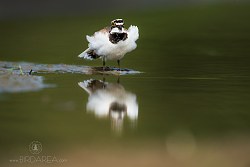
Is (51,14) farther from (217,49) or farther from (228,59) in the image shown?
(228,59)

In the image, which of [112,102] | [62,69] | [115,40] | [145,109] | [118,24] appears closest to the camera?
[145,109]

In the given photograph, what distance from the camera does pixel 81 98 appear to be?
40.7 ft

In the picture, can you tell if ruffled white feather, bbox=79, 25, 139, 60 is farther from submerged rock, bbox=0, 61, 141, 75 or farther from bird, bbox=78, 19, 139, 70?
submerged rock, bbox=0, 61, 141, 75

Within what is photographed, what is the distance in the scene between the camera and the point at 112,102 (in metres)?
12.0

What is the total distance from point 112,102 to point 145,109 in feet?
2.96

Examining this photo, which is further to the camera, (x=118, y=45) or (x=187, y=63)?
(x=187, y=63)

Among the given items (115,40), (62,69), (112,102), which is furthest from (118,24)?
(112,102)

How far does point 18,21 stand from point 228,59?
1280 cm

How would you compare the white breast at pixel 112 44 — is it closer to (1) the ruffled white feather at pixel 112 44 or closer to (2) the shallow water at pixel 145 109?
(1) the ruffled white feather at pixel 112 44

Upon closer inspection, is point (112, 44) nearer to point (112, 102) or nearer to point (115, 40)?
point (115, 40)

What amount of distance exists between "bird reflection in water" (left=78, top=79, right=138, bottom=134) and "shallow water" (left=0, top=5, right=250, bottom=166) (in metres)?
0.02

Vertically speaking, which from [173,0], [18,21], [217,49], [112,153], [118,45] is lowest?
[112,153]

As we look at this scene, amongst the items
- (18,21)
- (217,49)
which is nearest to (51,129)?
(217,49)

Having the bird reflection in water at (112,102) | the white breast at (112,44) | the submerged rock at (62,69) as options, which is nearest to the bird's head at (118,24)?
the white breast at (112,44)
